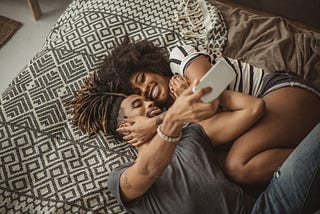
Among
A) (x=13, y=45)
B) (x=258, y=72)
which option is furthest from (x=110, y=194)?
(x=13, y=45)

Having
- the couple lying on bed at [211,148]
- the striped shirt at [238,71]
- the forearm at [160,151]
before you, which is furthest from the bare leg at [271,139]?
the forearm at [160,151]

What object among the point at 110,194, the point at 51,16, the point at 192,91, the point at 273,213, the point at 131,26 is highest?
the point at 51,16

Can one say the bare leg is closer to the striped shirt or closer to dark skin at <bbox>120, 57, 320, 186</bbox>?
dark skin at <bbox>120, 57, 320, 186</bbox>

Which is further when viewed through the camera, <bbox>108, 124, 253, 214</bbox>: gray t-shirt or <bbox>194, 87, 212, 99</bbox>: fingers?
<bbox>108, 124, 253, 214</bbox>: gray t-shirt

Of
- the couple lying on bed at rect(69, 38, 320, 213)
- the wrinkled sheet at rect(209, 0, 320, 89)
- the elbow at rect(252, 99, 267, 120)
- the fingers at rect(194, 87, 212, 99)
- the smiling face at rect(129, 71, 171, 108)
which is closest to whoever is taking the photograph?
the fingers at rect(194, 87, 212, 99)

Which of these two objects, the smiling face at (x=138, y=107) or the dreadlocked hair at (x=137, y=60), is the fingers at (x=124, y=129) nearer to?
the smiling face at (x=138, y=107)

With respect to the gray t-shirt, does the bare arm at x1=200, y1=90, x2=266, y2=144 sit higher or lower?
higher

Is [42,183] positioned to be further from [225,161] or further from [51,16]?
[51,16]

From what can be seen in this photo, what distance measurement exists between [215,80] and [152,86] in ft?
1.20

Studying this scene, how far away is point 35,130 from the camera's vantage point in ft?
4.74

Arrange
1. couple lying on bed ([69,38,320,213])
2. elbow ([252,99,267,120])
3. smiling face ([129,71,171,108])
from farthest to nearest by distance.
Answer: smiling face ([129,71,171,108]) → elbow ([252,99,267,120]) → couple lying on bed ([69,38,320,213])

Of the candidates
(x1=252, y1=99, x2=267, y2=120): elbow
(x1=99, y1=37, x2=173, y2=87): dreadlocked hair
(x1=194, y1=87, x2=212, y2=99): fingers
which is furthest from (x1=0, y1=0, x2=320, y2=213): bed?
(x1=194, y1=87, x2=212, y2=99): fingers

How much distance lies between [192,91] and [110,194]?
0.49 m

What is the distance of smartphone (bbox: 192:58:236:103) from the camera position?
956mm
